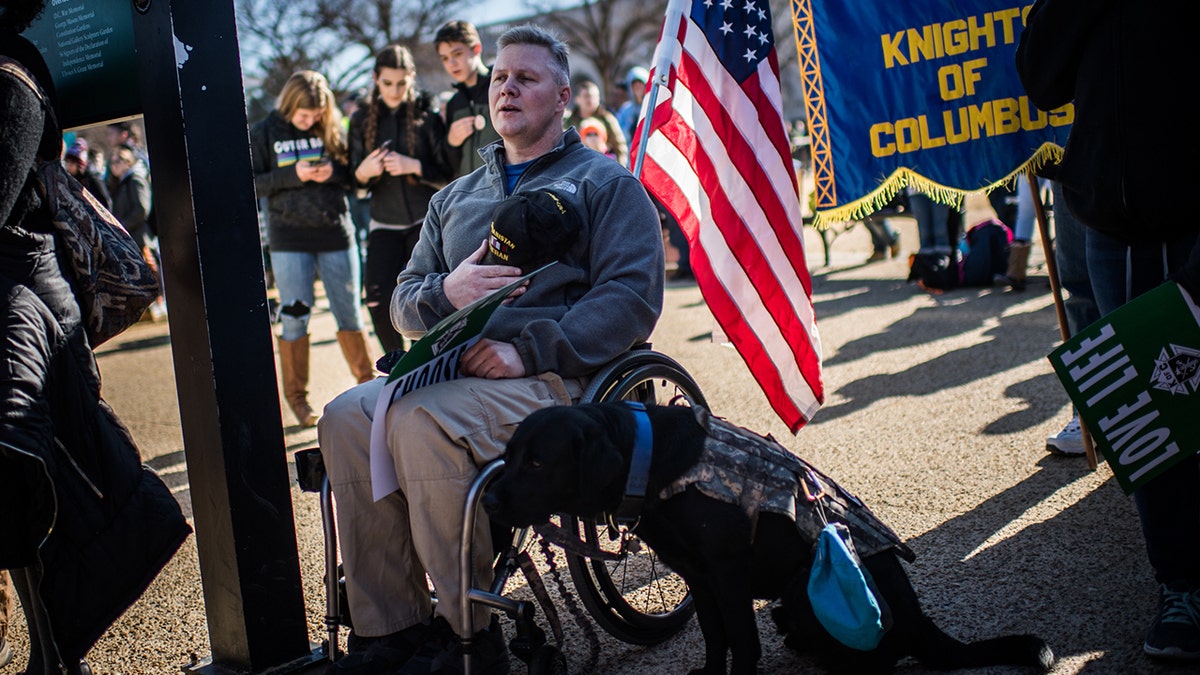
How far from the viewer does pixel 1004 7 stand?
4.00 m

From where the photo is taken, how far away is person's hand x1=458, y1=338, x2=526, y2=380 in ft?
9.27

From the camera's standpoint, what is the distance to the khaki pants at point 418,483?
260 centimetres

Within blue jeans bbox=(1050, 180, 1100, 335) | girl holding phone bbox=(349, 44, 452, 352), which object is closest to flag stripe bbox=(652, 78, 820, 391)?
blue jeans bbox=(1050, 180, 1100, 335)

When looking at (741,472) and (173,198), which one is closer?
(741,472)

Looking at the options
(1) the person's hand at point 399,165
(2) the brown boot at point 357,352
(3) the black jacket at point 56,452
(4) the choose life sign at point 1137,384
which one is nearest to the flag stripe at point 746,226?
(4) the choose life sign at point 1137,384

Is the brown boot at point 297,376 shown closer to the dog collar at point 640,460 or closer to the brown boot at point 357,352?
the brown boot at point 357,352

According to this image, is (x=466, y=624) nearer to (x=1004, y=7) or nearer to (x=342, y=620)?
(x=342, y=620)

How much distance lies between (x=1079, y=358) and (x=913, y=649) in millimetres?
815

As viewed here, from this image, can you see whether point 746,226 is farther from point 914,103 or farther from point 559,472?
point 559,472

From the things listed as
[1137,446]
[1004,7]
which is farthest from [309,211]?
[1137,446]

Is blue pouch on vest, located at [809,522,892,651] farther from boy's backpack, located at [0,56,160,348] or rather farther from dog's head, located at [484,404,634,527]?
boy's backpack, located at [0,56,160,348]

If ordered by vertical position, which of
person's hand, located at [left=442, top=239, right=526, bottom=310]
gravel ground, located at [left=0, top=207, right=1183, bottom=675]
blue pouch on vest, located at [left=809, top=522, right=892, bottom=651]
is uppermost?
person's hand, located at [left=442, top=239, right=526, bottom=310]

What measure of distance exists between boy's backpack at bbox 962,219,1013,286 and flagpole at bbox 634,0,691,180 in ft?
19.3

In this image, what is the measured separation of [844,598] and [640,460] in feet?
1.83
